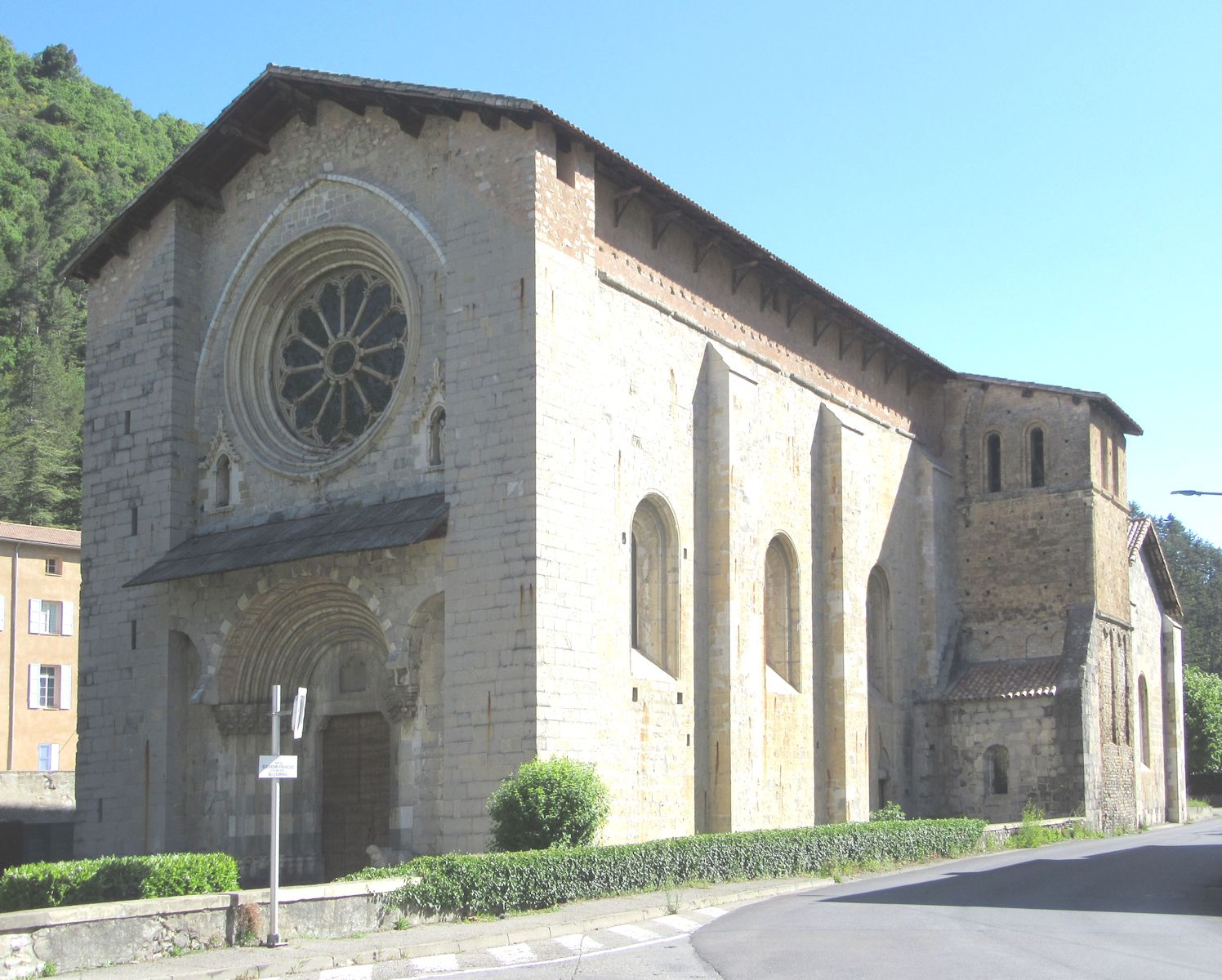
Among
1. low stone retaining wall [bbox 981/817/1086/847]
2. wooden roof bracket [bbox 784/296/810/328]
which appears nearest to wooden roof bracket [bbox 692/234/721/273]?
wooden roof bracket [bbox 784/296/810/328]

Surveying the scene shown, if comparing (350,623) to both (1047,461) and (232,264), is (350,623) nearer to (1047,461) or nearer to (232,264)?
(232,264)

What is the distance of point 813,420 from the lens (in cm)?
3050

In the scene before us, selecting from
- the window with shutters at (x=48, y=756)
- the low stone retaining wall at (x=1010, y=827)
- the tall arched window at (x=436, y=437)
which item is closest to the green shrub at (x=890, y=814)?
the low stone retaining wall at (x=1010, y=827)

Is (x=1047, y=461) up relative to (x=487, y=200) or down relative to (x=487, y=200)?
down

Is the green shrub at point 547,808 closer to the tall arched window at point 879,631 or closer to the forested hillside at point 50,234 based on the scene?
the tall arched window at point 879,631

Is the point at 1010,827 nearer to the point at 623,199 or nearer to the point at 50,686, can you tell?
the point at 623,199

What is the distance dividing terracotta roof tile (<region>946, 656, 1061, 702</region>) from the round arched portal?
15525mm

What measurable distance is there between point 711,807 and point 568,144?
11.4 meters

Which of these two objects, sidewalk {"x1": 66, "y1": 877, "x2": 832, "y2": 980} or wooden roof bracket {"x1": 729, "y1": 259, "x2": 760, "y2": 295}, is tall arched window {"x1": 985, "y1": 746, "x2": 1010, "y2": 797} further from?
sidewalk {"x1": 66, "y1": 877, "x2": 832, "y2": 980}

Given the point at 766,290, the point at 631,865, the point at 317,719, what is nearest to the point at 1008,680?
the point at 766,290

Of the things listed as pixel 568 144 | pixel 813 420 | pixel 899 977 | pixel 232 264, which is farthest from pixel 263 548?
pixel 899 977

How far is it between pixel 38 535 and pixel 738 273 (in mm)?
28565

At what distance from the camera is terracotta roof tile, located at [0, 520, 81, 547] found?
4566 centimetres

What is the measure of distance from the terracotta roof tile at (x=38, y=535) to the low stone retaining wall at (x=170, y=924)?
33309 mm
